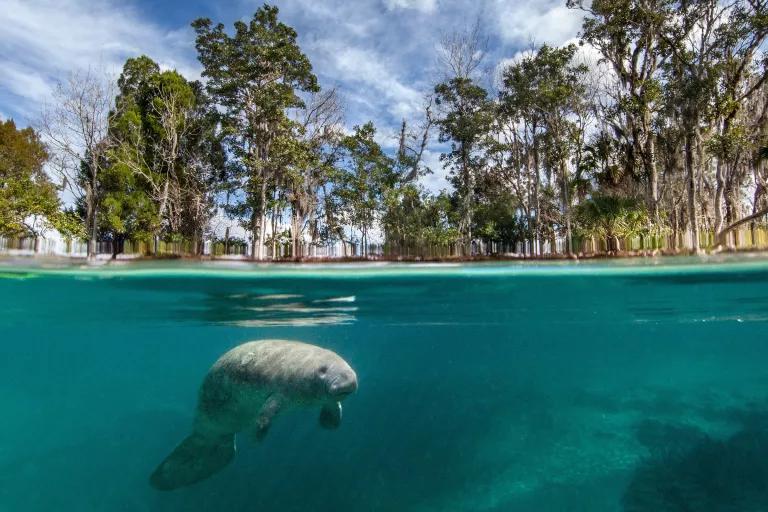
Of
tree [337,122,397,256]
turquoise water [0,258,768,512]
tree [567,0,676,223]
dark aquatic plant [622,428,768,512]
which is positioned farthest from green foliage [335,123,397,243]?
dark aquatic plant [622,428,768,512]

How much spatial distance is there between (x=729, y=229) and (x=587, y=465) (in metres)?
18.7

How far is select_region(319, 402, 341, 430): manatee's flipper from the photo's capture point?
715 cm

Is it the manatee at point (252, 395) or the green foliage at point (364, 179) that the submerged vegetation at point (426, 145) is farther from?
the manatee at point (252, 395)

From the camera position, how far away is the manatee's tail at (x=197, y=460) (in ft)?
32.7

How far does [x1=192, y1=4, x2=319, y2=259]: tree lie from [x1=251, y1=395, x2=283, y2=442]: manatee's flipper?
20.1m

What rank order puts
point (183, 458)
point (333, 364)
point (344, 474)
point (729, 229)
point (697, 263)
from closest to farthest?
1. point (333, 364)
2. point (183, 458)
3. point (697, 263)
4. point (344, 474)
5. point (729, 229)

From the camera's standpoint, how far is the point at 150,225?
29.9m

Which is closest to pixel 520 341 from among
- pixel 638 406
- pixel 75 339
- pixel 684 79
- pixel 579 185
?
pixel 638 406

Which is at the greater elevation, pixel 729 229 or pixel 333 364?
pixel 729 229

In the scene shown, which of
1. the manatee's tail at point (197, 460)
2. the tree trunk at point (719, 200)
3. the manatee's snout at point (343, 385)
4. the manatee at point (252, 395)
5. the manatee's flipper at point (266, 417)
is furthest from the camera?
the tree trunk at point (719, 200)

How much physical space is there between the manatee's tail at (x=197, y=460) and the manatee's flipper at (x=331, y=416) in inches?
139

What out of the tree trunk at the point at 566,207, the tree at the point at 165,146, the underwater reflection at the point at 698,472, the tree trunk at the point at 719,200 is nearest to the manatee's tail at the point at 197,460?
the underwater reflection at the point at 698,472

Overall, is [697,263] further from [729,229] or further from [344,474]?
[729,229]

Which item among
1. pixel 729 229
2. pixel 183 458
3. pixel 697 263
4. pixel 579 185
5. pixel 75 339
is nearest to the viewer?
pixel 183 458
